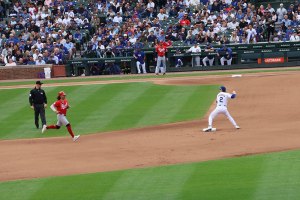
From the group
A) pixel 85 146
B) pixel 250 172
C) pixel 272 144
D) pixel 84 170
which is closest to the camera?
pixel 250 172

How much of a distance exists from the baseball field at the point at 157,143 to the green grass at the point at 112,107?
4 cm

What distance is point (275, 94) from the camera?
32.9 meters

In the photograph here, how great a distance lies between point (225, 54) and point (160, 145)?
19442 millimetres

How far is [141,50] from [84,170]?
72.4 feet

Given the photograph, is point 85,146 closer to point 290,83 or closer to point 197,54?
point 290,83

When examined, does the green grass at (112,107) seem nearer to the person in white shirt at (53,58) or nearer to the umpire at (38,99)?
the umpire at (38,99)

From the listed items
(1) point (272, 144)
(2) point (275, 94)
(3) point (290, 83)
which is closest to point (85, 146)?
(1) point (272, 144)

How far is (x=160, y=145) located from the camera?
2414cm

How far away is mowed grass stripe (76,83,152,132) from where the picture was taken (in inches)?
1141

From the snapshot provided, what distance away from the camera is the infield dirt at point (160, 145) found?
21.8 meters

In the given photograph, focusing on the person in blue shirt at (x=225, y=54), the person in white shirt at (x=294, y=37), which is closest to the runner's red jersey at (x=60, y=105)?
the person in blue shirt at (x=225, y=54)

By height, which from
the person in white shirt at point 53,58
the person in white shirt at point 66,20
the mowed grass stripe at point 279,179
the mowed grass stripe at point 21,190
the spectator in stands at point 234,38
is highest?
the person in white shirt at point 66,20

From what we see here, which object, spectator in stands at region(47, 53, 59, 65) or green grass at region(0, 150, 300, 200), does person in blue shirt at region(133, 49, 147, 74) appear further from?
green grass at region(0, 150, 300, 200)

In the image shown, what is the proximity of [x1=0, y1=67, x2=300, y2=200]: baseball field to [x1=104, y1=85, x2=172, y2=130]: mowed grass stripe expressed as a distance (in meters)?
0.04
